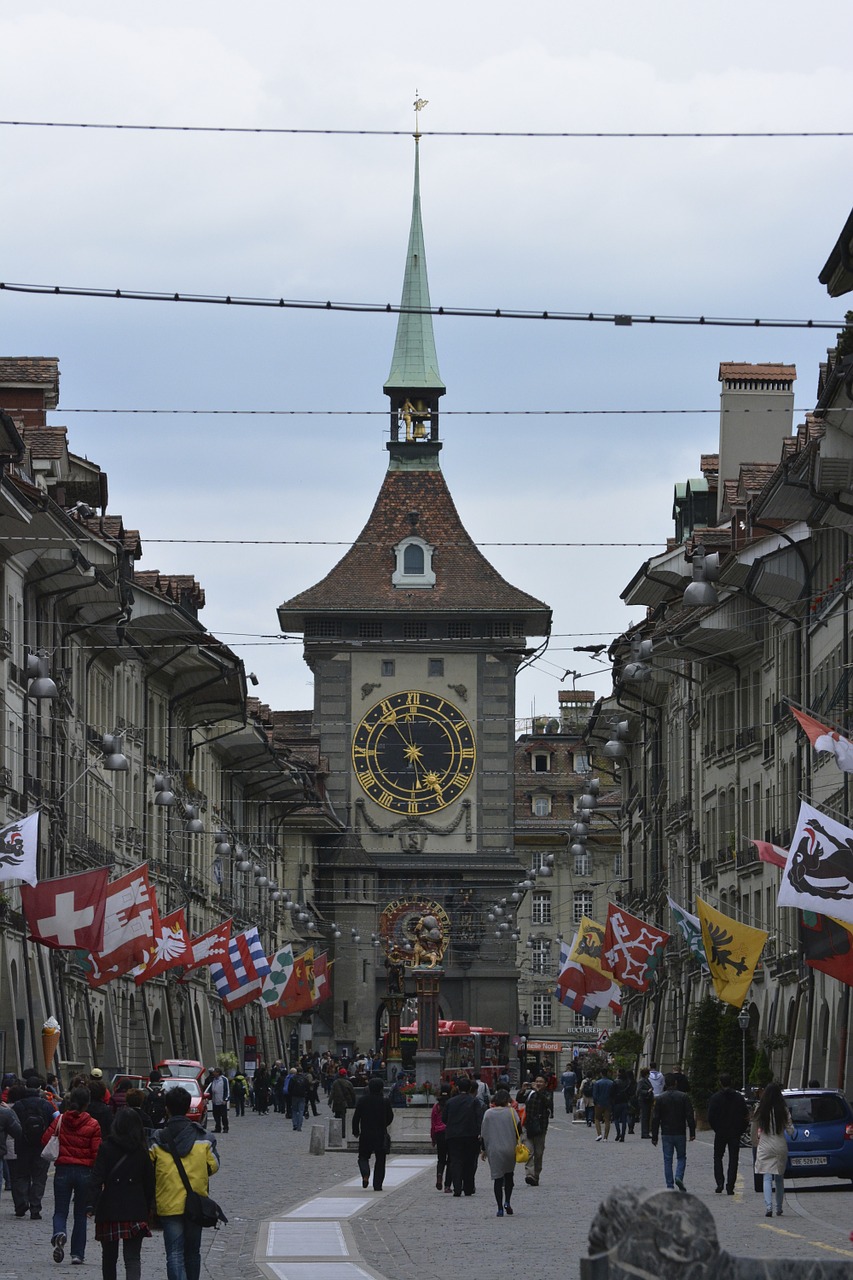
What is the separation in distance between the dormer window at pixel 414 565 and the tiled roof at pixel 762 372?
44.9 meters

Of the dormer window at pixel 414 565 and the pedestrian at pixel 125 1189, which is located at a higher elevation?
the dormer window at pixel 414 565

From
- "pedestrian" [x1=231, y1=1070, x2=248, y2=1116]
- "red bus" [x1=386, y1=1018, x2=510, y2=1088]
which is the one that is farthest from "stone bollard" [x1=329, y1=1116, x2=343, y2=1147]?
"red bus" [x1=386, y1=1018, x2=510, y2=1088]

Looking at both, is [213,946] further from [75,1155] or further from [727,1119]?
[75,1155]

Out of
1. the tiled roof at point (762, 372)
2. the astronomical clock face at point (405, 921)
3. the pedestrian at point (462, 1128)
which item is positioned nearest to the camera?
the pedestrian at point (462, 1128)

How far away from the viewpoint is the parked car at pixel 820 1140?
34.2 meters

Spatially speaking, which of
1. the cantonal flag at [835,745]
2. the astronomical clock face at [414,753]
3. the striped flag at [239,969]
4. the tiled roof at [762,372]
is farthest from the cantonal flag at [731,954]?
the astronomical clock face at [414,753]

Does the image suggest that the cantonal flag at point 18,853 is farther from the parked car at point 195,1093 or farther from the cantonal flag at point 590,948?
the cantonal flag at point 590,948

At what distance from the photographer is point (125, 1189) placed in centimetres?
1925

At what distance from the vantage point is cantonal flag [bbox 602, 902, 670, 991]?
188 feet

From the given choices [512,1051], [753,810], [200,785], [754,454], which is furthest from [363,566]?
[753,810]

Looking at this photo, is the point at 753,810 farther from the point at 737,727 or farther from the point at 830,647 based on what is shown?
the point at 830,647

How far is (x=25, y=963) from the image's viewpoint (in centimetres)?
5606

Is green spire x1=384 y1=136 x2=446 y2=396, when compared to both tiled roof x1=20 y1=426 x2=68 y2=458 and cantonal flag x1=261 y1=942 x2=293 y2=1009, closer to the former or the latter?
cantonal flag x1=261 y1=942 x2=293 y2=1009

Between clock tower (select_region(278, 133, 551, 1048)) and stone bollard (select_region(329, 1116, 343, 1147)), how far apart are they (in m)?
58.5
